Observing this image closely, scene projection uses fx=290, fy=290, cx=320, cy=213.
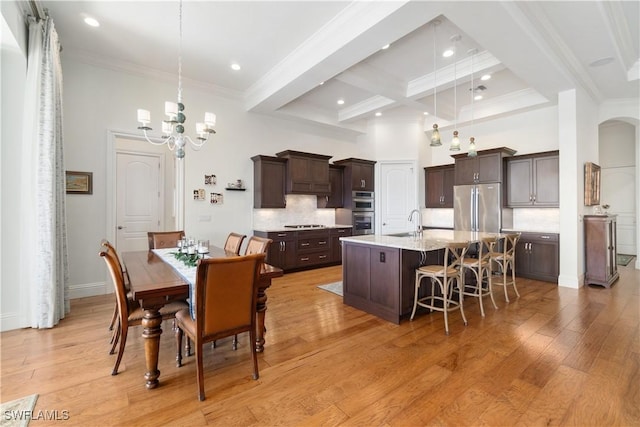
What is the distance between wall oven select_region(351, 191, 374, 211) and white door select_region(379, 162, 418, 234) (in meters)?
0.27

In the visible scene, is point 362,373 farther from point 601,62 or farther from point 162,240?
point 601,62

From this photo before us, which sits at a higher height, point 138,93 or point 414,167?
point 138,93

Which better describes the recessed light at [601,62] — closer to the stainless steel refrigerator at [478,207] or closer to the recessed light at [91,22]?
the stainless steel refrigerator at [478,207]

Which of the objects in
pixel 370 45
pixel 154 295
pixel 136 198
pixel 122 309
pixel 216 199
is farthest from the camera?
pixel 136 198

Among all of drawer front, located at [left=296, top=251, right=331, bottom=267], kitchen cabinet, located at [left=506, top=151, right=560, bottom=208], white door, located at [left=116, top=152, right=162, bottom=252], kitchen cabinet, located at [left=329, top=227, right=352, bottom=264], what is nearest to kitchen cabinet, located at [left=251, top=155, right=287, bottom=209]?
drawer front, located at [left=296, top=251, right=331, bottom=267]

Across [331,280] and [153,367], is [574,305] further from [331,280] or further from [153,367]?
Result: [153,367]

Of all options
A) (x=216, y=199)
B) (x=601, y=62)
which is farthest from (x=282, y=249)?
(x=601, y=62)

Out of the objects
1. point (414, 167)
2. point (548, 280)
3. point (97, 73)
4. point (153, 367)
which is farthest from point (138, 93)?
point (548, 280)

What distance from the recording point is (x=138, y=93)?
14.9 ft

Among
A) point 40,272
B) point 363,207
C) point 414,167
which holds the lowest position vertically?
point 40,272

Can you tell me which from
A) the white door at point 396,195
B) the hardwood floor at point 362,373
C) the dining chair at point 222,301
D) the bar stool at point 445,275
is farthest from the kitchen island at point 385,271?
the white door at point 396,195

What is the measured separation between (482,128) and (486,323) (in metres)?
4.84

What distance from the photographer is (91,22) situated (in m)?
3.43

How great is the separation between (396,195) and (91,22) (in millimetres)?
6160
